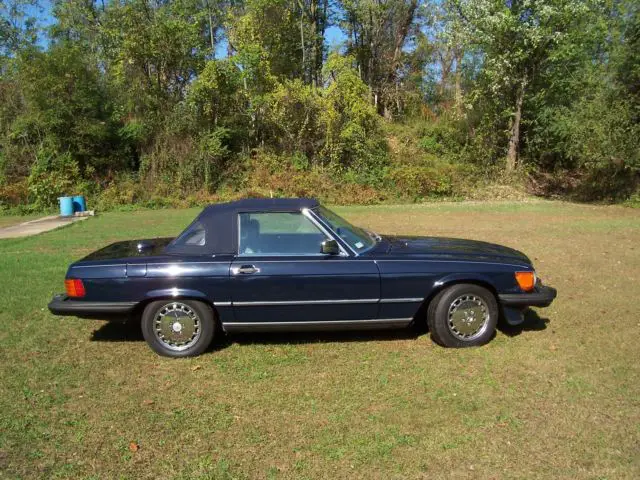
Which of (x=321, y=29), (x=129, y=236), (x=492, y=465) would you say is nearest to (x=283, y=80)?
(x=321, y=29)

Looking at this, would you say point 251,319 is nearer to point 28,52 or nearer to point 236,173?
point 236,173

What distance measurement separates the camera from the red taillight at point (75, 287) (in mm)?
4828

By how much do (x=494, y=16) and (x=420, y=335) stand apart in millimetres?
19749

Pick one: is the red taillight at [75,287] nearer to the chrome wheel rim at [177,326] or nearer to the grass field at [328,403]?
the grass field at [328,403]

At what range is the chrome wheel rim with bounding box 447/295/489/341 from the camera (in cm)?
489

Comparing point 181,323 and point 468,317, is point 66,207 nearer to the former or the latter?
point 181,323

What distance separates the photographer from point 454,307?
4887 mm

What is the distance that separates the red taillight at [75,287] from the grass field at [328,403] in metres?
0.63

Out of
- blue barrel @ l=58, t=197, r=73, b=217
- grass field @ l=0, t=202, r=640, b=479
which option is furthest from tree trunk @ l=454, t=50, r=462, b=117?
grass field @ l=0, t=202, r=640, b=479

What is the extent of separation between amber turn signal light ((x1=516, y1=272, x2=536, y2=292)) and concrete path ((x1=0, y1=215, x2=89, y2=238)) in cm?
1298

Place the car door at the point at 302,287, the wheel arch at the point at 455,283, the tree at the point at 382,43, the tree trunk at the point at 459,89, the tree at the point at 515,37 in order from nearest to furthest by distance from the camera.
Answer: the car door at the point at 302,287, the wheel arch at the point at 455,283, the tree at the point at 515,37, the tree trunk at the point at 459,89, the tree at the point at 382,43

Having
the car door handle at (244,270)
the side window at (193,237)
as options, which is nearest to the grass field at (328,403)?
the car door handle at (244,270)

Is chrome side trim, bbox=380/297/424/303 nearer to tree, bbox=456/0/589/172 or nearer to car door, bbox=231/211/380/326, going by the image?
car door, bbox=231/211/380/326

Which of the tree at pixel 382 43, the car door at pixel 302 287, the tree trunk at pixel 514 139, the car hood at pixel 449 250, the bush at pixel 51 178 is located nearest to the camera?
the car door at pixel 302 287
